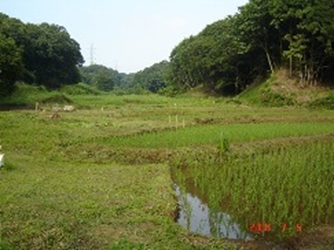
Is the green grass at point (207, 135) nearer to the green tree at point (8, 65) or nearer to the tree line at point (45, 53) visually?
the green tree at point (8, 65)

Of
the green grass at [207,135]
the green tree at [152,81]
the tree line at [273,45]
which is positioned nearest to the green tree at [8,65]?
the green grass at [207,135]

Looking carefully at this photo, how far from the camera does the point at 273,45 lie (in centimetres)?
4331

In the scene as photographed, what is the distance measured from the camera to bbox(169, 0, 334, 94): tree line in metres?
34.7

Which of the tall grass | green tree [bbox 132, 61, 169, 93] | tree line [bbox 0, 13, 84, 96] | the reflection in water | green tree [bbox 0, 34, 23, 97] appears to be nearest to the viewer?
the reflection in water

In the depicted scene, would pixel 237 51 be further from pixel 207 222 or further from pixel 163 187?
pixel 207 222

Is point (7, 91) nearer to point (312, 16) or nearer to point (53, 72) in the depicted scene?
point (312, 16)

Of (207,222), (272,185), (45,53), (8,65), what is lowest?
(207,222)

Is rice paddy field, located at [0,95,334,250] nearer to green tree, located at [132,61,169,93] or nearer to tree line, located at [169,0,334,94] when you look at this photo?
tree line, located at [169,0,334,94]

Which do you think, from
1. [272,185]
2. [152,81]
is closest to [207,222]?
[272,185]

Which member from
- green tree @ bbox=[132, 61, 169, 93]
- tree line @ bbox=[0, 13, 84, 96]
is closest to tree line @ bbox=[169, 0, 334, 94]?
tree line @ bbox=[0, 13, 84, 96]

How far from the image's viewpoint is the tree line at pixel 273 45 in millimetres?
34688

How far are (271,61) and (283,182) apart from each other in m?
35.8

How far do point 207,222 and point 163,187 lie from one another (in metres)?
1.92

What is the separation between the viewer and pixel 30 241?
22.8ft
